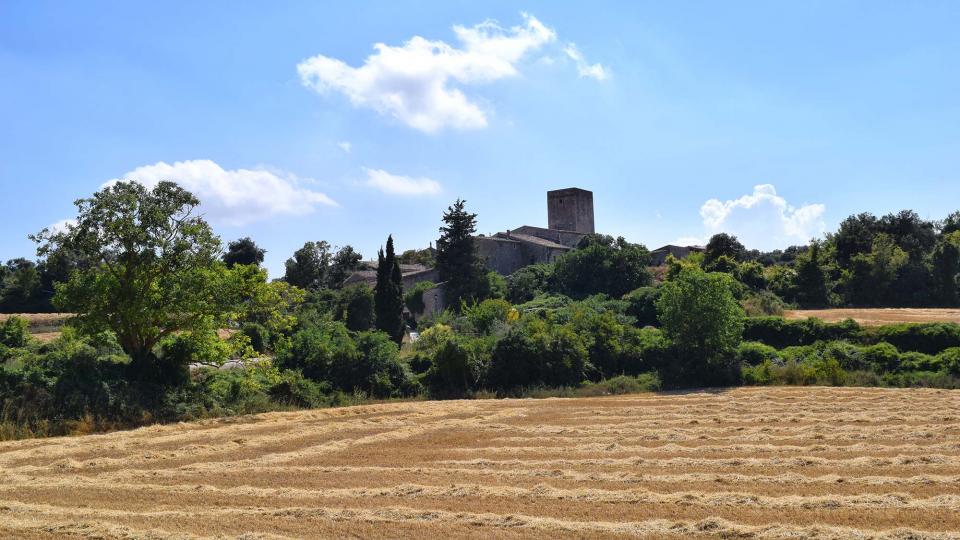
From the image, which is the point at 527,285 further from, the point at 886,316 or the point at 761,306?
the point at 886,316

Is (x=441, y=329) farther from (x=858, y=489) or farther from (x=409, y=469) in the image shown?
(x=858, y=489)

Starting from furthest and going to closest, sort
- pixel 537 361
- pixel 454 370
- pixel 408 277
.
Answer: pixel 408 277, pixel 537 361, pixel 454 370

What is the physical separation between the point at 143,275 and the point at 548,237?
57569 mm

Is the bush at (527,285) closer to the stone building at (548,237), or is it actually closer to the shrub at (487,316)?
the stone building at (548,237)

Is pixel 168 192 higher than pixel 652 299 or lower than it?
higher

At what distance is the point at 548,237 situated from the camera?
7675 centimetres

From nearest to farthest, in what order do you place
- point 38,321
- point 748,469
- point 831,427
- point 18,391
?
point 748,469, point 831,427, point 18,391, point 38,321

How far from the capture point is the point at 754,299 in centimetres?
4425

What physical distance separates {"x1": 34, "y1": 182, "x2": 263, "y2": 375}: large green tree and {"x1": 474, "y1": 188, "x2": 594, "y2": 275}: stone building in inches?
1314

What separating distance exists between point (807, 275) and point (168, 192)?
141 ft

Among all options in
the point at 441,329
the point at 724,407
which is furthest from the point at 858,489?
the point at 441,329

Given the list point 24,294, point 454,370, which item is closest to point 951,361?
point 454,370

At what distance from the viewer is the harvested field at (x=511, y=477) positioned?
942 cm

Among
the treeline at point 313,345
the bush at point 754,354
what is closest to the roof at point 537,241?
the treeline at point 313,345
